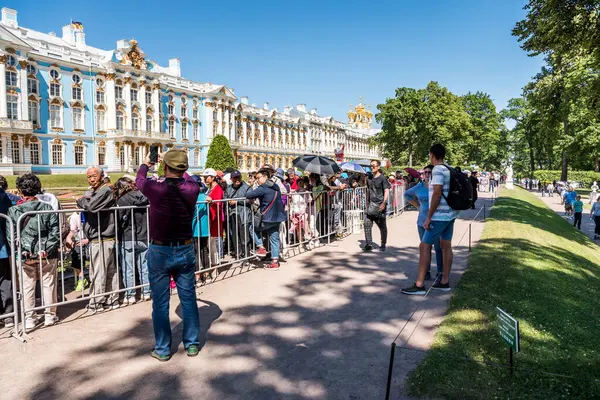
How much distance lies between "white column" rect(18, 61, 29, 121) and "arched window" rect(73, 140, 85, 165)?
653 cm

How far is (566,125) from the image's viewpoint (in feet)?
145

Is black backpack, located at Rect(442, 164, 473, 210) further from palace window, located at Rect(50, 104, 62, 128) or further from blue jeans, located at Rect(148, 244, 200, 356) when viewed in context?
palace window, located at Rect(50, 104, 62, 128)

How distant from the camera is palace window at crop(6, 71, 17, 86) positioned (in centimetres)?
4225

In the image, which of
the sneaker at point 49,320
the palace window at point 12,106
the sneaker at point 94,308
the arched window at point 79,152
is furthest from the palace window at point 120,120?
the sneaker at point 49,320

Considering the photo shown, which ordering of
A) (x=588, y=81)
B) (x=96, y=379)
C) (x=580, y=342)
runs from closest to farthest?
(x=96, y=379), (x=580, y=342), (x=588, y=81)

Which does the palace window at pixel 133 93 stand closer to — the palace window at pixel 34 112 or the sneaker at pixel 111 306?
the palace window at pixel 34 112

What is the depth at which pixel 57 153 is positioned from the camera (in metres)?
47.7

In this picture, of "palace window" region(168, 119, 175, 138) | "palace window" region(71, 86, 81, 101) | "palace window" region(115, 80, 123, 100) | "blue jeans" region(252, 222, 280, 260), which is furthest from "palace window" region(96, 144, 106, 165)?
"blue jeans" region(252, 222, 280, 260)

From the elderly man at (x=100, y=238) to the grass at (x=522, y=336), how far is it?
418 cm

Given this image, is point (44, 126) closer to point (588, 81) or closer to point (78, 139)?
point (78, 139)

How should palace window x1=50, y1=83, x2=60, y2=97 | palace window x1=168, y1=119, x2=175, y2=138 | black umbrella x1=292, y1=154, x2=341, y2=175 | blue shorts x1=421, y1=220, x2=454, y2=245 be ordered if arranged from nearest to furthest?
blue shorts x1=421, y1=220, x2=454, y2=245 → black umbrella x1=292, y1=154, x2=341, y2=175 → palace window x1=50, y1=83, x2=60, y2=97 → palace window x1=168, y1=119, x2=175, y2=138

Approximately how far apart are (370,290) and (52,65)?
2082 inches

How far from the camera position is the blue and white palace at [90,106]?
4306 cm

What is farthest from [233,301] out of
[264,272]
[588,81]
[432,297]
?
[588,81]
